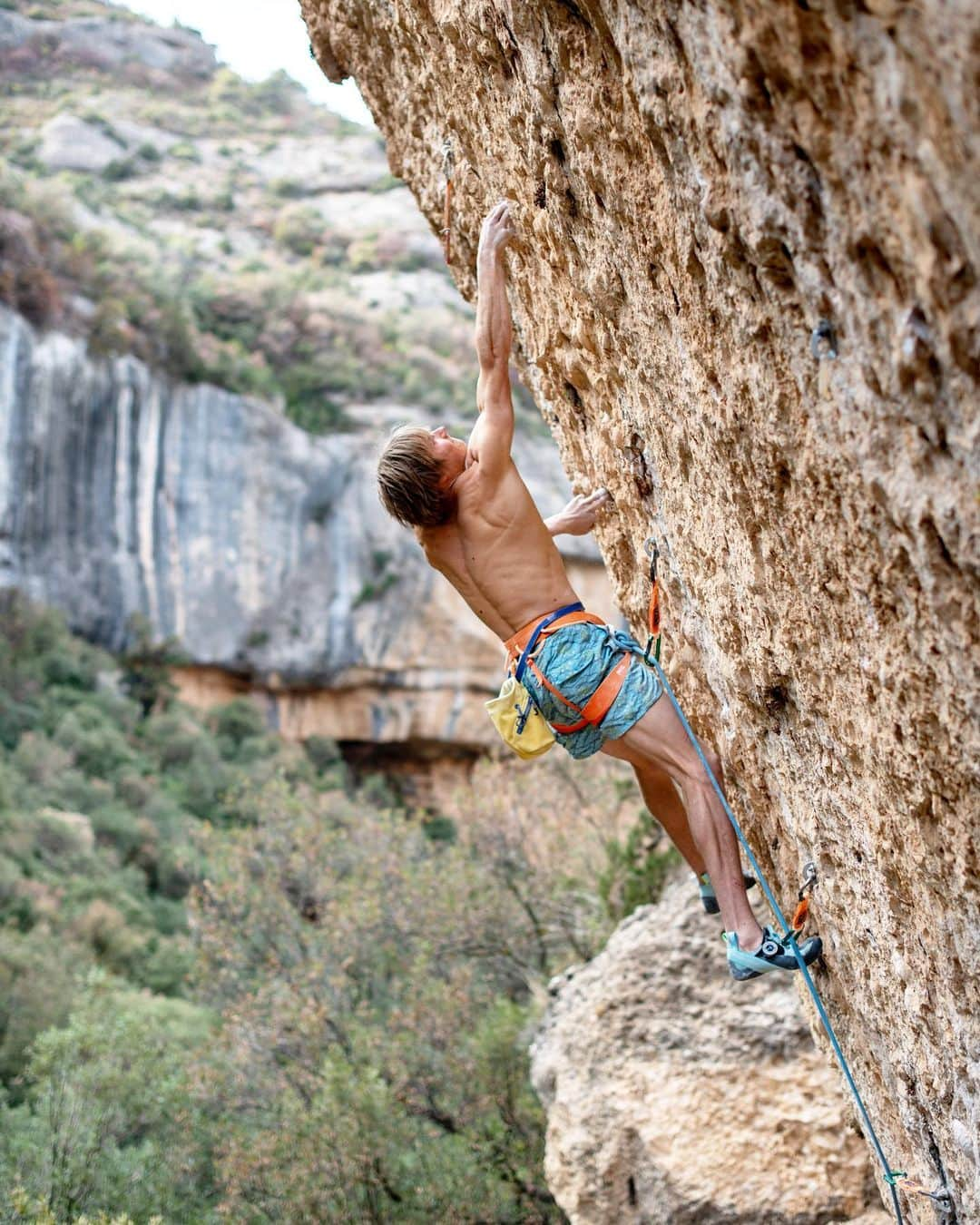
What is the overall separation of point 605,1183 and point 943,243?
204 inches

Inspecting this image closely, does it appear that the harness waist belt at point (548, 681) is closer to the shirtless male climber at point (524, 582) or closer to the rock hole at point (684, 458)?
the shirtless male climber at point (524, 582)

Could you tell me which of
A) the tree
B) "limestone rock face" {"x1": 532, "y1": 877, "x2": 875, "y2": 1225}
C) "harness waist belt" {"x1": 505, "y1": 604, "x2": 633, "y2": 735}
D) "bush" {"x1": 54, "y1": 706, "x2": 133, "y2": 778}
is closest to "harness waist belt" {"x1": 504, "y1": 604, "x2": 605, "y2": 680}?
"harness waist belt" {"x1": 505, "y1": 604, "x2": 633, "y2": 735}

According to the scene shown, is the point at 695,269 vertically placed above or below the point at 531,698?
above

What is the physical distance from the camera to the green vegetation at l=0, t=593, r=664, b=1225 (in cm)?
1013

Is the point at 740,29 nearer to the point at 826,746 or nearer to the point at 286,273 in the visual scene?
the point at 826,746

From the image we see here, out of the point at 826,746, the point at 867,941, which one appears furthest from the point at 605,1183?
the point at 826,746

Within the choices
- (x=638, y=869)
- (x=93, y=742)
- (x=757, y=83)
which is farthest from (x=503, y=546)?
(x=93, y=742)

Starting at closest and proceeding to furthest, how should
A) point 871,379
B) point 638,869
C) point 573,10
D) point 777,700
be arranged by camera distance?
point 871,379, point 573,10, point 777,700, point 638,869

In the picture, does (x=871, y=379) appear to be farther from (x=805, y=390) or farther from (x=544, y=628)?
(x=544, y=628)

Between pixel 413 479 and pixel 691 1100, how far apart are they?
3700 mm

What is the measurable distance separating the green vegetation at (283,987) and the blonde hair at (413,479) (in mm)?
6020

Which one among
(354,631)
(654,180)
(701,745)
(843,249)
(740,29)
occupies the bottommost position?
(354,631)

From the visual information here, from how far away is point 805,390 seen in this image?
2199mm

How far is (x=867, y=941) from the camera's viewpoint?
2.96 m
